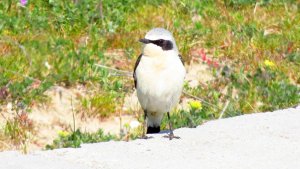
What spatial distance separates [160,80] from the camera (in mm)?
6758

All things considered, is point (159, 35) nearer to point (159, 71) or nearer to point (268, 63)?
point (159, 71)

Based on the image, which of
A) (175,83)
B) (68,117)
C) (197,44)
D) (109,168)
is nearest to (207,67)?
(197,44)

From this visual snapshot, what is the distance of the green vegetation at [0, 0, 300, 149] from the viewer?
Answer: 28.0ft

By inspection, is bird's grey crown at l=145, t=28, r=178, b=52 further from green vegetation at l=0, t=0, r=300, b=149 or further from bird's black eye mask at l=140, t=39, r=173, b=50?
green vegetation at l=0, t=0, r=300, b=149

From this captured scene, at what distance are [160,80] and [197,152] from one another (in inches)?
29.1

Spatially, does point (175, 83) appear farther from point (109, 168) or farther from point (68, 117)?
point (68, 117)

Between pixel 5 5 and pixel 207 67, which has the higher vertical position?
pixel 5 5

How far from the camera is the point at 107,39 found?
969 cm

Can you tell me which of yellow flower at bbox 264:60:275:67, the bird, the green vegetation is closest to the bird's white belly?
the bird

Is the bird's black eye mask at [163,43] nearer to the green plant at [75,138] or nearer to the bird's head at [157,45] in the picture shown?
the bird's head at [157,45]

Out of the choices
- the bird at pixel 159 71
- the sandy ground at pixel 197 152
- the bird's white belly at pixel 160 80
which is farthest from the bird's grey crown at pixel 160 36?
the sandy ground at pixel 197 152

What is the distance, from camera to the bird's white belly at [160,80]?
6.75m

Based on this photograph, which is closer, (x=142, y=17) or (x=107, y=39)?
(x=107, y=39)

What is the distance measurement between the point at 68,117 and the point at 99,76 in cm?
68
